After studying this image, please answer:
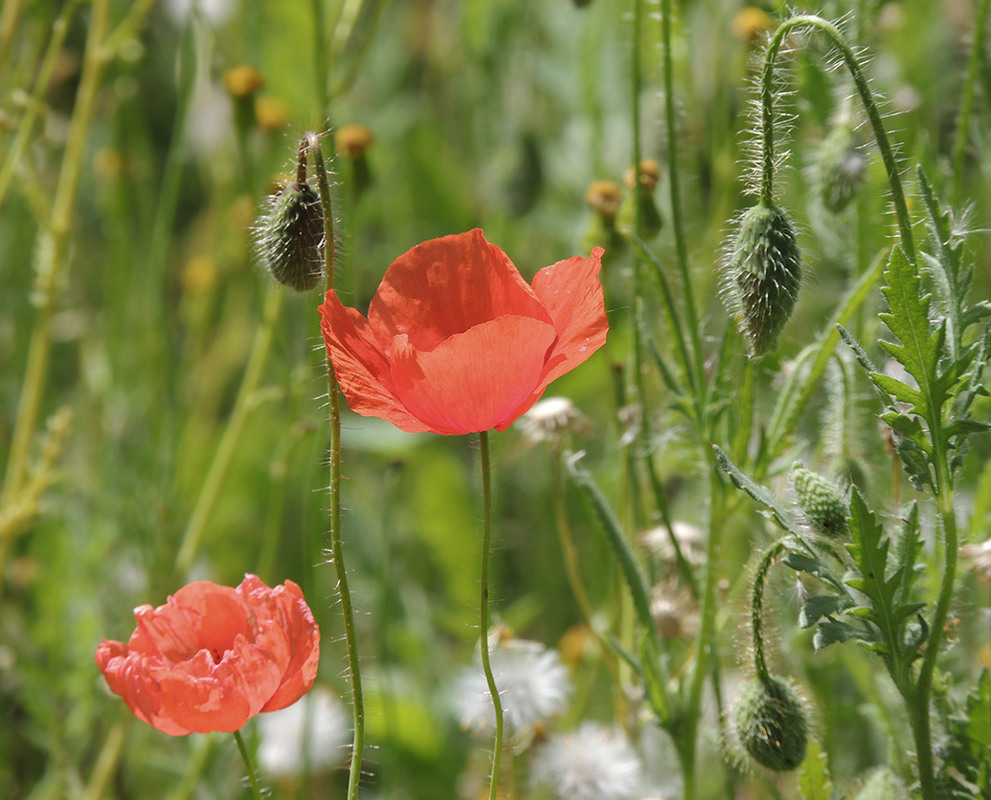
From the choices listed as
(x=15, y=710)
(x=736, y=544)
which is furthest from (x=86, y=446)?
(x=736, y=544)

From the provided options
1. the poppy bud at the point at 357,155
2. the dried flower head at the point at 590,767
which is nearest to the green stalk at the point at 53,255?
the poppy bud at the point at 357,155

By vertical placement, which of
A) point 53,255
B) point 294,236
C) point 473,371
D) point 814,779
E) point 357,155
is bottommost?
point 814,779

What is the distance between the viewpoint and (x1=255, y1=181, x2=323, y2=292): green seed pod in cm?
96

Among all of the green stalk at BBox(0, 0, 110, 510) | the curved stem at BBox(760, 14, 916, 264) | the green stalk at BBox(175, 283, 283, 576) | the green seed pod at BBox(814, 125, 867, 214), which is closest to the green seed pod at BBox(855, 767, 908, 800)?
the curved stem at BBox(760, 14, 916, 264)

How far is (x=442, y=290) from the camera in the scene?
100 centimetres

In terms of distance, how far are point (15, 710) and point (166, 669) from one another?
150 centimetres

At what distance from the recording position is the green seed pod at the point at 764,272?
3.36 ft

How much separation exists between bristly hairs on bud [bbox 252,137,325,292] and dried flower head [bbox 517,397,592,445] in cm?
59

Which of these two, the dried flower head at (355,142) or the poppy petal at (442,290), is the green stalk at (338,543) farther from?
the dried flower head at (355,142)

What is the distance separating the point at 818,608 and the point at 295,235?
0.57 m

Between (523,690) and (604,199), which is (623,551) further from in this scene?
(604,199)

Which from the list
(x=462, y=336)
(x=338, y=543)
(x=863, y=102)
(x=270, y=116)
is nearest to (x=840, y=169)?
(x=863, y=102)

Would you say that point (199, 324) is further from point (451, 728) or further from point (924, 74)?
point (924, 74)

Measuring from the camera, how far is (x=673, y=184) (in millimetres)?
1237
